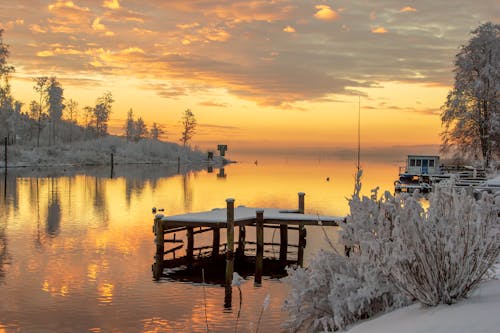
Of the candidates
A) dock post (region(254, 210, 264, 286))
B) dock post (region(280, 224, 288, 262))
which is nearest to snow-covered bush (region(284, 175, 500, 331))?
dock post (region(254, 210, 264, 286))

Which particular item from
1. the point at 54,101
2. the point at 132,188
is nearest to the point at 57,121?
the point at 54,101

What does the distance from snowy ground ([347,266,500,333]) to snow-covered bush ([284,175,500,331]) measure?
9.7 inches

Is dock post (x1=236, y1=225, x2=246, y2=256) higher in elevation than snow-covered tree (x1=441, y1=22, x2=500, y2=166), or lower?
lower

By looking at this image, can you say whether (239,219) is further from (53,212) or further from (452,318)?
(53,212)

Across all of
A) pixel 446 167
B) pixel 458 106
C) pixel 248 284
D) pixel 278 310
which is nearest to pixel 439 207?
pixel 278 310

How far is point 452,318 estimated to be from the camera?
7121 mm

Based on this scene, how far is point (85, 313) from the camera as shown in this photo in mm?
14977

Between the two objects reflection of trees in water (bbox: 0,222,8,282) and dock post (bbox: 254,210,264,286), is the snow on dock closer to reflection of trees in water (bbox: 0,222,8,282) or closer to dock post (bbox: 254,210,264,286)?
dock post (bbox: 254,210,264,286)

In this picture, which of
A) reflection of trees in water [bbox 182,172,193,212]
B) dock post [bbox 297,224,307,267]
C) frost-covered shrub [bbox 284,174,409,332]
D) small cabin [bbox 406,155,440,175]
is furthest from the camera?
small cabin [bbox 406,155,440,175]

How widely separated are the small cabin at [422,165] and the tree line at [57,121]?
6877 centimetres

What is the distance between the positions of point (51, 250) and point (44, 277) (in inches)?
196

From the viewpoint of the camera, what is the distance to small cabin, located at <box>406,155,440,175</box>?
58062 mm

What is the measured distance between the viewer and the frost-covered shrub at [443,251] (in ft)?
25.9

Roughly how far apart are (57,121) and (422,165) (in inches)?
4183
